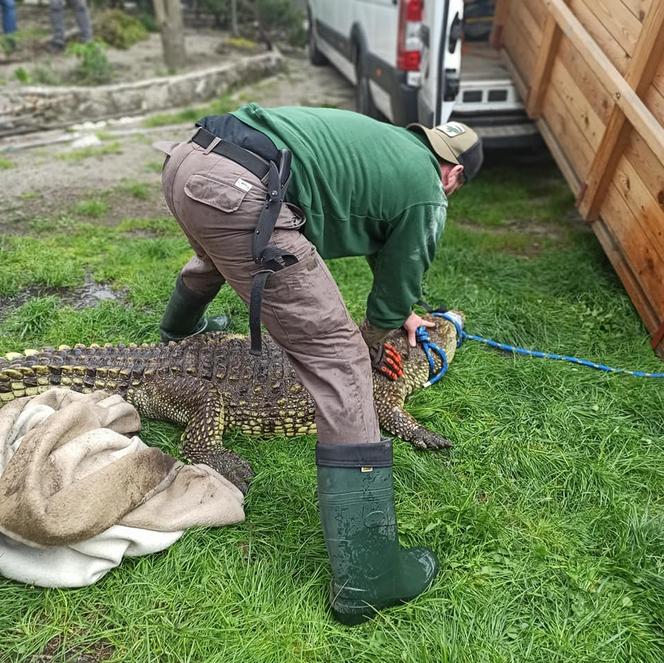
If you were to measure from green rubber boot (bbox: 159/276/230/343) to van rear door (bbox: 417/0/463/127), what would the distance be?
Result: 287 cm

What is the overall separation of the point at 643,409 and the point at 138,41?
12097 millimetres

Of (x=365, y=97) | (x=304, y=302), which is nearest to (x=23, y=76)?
(x=365, y=97)

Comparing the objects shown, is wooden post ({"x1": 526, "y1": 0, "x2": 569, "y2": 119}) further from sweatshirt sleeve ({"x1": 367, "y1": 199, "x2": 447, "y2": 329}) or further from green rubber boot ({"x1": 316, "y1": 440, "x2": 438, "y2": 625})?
green rubber boot ({"x1": 316, "y1": 440, "x2": 438, "y2": 625})

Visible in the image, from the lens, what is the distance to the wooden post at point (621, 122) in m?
3.62

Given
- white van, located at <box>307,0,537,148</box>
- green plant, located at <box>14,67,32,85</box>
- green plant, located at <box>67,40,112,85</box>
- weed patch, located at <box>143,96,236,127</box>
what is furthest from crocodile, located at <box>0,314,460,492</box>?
green plant, located at <box>67,40,112,85</box>

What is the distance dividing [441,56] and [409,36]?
0.73 metres

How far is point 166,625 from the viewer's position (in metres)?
2.24

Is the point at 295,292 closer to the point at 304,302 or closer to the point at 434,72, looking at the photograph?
the point at 304,302

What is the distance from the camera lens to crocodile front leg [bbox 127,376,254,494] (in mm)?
2988

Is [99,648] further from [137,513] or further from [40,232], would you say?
[40,232]

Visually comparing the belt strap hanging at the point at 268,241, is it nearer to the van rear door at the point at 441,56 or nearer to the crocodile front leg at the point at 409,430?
the crocodile front leg at the point at 409,430

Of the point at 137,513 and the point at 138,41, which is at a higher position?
the point at 137,513

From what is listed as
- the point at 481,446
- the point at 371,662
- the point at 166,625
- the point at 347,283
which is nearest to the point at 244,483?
the point at 166,625

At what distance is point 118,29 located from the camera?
37.5ft
